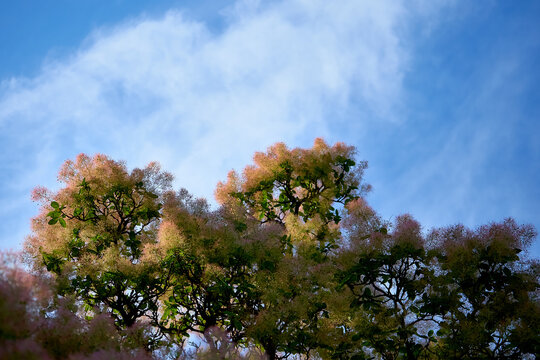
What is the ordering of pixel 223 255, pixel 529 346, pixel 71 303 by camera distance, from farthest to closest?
pixel 223 255
pixel 529 346
pixel 71 303

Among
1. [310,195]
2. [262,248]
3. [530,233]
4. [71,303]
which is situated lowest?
[71,303]

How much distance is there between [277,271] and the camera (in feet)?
25.0

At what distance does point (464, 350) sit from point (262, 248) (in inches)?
133

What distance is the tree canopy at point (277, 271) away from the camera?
21.8ft

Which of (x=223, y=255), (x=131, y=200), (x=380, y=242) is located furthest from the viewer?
(x=131, y=200)

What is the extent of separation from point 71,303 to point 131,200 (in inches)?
131

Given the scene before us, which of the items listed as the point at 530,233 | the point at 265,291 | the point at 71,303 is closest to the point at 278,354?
the point at 265,291

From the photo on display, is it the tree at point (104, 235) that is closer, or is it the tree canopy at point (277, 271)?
the tree canopy at point (277, 271)

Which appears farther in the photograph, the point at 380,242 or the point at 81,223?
the point at 81,223

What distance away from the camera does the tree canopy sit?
21.8ft

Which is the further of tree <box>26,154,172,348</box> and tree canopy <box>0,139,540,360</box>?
tree <box>26,154,172,348</box>

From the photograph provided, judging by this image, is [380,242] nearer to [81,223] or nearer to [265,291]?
[265,291]

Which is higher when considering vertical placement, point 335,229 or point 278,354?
point 335,229

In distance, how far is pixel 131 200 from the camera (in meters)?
8.64
